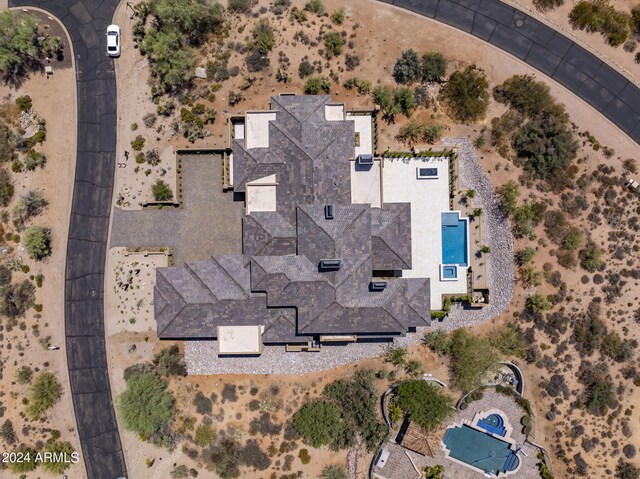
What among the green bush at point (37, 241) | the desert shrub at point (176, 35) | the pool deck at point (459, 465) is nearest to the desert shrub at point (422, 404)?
the pool deck at point (459, 465)

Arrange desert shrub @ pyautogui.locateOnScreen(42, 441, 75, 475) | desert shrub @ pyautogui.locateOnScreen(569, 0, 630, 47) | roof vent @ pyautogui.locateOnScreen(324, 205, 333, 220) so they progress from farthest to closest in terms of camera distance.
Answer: desert shrub @ pyautogui.locateOnScreen(569, 0, 630, 47) < desert shrub @ pyautogui.locateOnScreen(42, 441, 75, 475) < roof vent @ pyautogui.locateOnScreen(324, 205, 333, 220)

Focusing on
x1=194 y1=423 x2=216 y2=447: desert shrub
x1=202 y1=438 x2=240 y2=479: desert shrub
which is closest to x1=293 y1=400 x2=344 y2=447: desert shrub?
x1=202 y1=438 x2=240 y2=479: desert shrub

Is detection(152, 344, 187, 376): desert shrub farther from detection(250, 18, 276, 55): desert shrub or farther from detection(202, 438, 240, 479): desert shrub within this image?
detection(250, 18, 276, 55): desert shrub

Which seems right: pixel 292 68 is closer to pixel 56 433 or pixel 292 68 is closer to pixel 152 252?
pixel 152 252

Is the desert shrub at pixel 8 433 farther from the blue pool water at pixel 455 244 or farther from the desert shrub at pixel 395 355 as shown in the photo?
the blue pool water at pixel 455 244

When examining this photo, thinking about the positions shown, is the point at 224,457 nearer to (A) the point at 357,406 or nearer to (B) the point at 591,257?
(A) the point at 357,406

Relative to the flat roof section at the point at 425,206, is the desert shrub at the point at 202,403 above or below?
below
